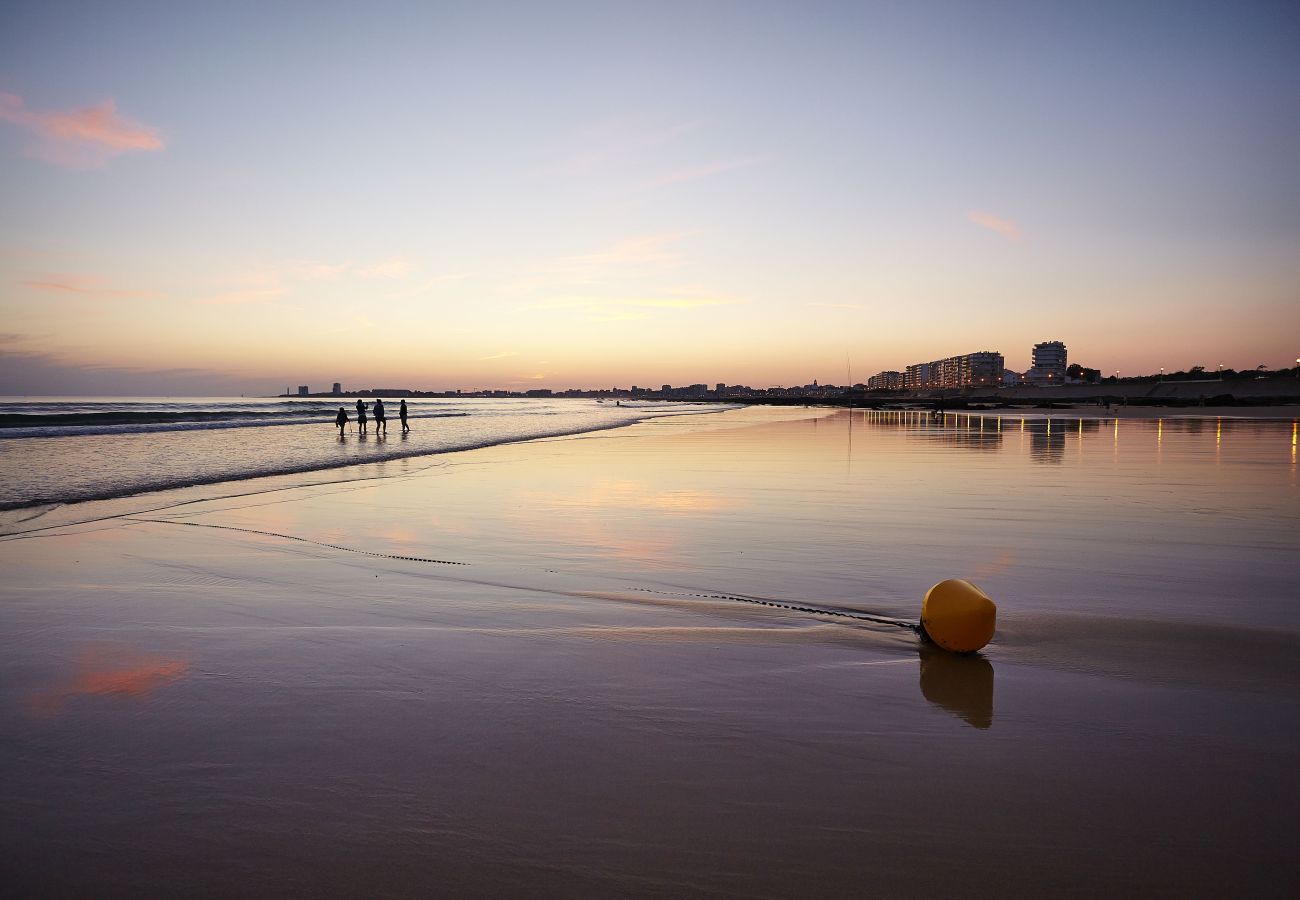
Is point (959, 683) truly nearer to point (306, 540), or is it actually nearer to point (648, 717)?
point (648, 717)

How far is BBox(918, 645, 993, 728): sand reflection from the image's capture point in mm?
4348

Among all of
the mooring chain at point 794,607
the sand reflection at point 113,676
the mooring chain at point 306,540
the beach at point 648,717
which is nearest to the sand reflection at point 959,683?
the beach at point 648,717

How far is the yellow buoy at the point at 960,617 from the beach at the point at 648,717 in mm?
195

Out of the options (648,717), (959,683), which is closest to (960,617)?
(959,683)

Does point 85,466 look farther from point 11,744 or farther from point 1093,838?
point 1093,838

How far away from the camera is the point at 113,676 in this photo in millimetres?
4949

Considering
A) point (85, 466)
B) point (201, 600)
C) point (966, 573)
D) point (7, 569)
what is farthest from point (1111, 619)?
point (85, 466)

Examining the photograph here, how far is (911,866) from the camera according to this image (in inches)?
115

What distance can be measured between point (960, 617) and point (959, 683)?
1.82 feet

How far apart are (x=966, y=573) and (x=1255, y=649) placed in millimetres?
2657

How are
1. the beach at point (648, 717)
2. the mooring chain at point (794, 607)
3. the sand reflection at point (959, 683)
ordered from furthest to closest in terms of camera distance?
the mooring chain at point (794, 607), the sand reflection at point (959, 683), the beach at point (648, 717)

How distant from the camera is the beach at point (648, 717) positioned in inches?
117

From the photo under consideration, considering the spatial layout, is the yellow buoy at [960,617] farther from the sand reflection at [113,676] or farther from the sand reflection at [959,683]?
the sand reflection at [113,676]

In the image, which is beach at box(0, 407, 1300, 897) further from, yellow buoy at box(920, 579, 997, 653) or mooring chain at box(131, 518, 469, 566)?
yellow buoy at box(920, 579, 997, 653)
